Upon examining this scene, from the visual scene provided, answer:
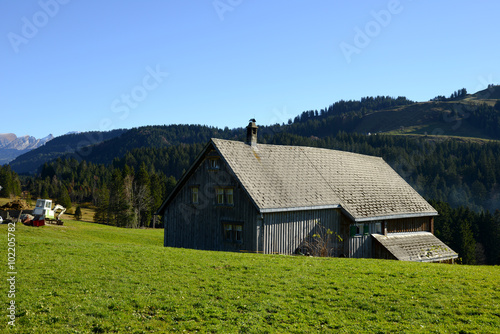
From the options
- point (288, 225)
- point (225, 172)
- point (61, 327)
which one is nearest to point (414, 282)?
point (288, 225)

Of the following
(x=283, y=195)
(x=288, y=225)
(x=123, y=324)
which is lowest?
(x=123, y=324)

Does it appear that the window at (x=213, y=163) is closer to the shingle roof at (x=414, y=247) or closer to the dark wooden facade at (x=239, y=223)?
the dark wooden facade at (x=239, y=223)

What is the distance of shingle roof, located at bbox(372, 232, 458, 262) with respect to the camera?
31844 millimetres

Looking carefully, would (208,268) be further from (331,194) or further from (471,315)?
(331,194)

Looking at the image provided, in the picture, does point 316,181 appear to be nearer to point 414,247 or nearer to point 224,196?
point 224,196

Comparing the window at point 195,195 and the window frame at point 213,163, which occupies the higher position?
the window frame at point 213,163

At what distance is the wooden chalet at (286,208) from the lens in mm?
27656

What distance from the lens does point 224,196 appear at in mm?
29266

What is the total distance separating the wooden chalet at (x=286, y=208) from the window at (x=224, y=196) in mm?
76

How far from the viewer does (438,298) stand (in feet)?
47.9

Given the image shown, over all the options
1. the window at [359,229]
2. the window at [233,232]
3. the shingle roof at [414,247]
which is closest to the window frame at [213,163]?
the window at [233,232]

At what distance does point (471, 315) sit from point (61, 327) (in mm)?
13327

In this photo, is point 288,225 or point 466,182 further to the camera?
point 466,182

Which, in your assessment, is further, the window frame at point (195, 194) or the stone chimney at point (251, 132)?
the stone chimney at point (251, 132)
